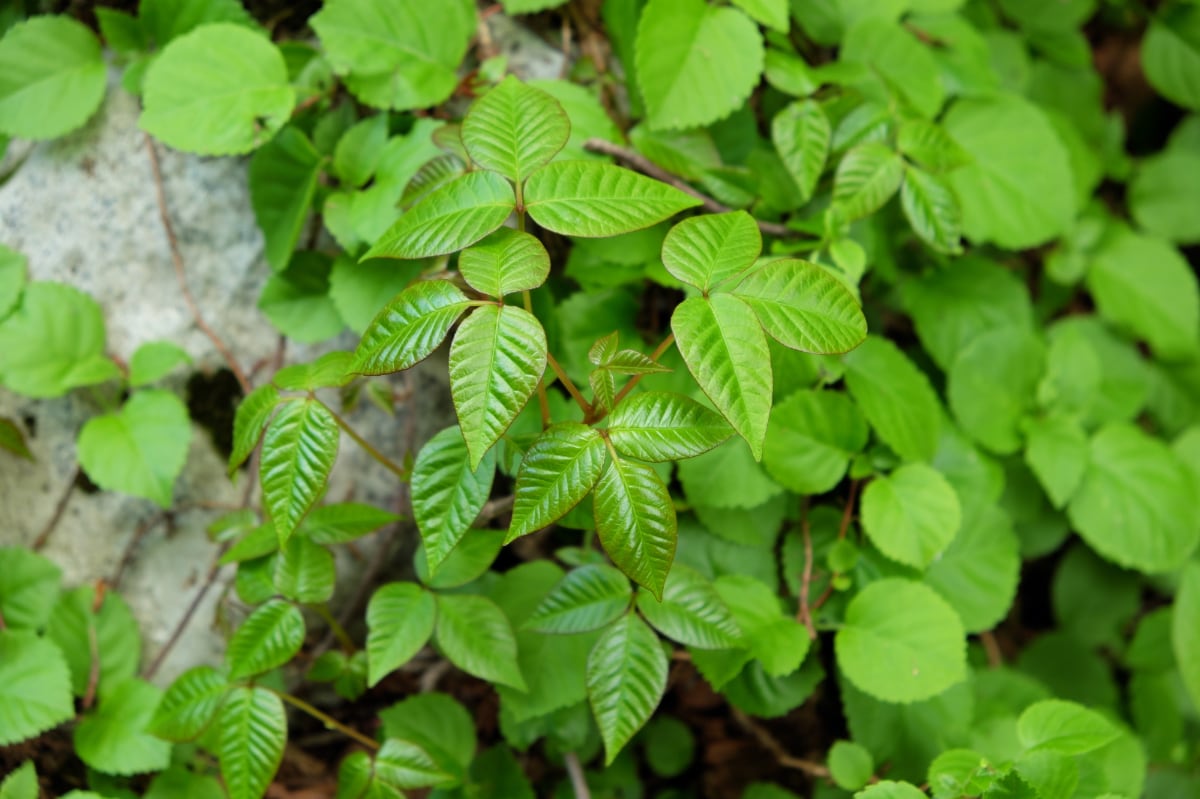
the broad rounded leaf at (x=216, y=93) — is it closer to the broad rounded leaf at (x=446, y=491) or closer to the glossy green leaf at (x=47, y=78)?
the glossy green leaf at (x=47, y=78)

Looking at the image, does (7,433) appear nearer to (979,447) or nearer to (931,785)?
(931,785)

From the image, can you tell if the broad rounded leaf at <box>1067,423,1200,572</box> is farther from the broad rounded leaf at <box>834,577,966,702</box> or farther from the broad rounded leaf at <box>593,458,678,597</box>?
the broad rounded leaf at <box>593,458,678,597</box>

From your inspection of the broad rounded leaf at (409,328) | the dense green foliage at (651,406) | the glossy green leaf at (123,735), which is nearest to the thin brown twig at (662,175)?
the dense green foliage at (651,406)

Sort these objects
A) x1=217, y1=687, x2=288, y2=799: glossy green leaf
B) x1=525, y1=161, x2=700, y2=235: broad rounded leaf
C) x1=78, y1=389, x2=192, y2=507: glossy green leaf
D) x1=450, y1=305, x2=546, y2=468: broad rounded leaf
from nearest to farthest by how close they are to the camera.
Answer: x1=450, y1=305, x2=546, y2=468: broad rounded leaf < x1=525, y1=161, x2=700, y2=235: broad rounded leaf < x1=217, y1=687, x2=288, y2=799: glossy green leaf < x1=78, y1=389, x2=192, y2=507: glossy green leaf

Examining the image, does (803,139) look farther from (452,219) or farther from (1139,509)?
(1139,509)

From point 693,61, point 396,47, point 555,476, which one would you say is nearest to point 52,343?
point 396,47

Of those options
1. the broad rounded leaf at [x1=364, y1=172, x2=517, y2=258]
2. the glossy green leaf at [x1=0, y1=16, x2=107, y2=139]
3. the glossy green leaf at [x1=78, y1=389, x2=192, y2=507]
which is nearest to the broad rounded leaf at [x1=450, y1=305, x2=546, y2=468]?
the broad rounded leaf at [x1=364, y1=172, x2=517, y2=258]

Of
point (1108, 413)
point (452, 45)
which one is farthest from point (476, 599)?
point (1108, 413)
